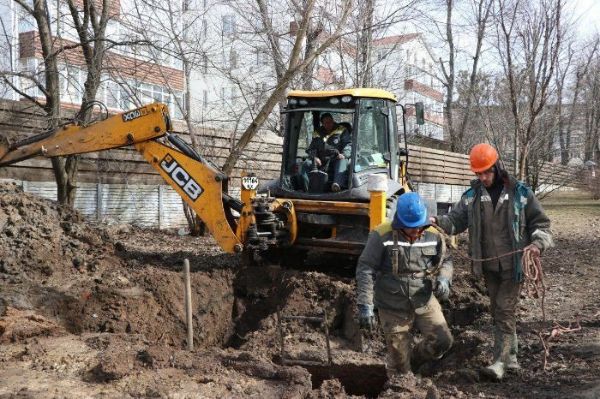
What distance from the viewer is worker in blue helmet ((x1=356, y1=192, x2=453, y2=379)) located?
4.80 metres

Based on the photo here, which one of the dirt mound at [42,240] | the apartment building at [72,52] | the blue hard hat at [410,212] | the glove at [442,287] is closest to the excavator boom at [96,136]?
the dirt mound at [42,240]

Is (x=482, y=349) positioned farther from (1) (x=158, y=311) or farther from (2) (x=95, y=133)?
(2) (x=95, y=133)

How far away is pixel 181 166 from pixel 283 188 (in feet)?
4.54

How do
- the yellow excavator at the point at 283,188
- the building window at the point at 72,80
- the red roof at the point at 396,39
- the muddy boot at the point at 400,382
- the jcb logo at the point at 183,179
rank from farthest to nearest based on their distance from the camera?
the red roof at the point at 396,39
the building window at the point at 72,80
the jcb logo at the point at 183,179
the yellow excavator at the point at 283,188
the muddy boot at the point at 400,382

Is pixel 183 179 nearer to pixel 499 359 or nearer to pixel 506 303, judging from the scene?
pixel 506 303

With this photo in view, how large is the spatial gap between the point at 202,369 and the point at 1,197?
4787 mm

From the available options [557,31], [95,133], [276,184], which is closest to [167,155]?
[95,133]

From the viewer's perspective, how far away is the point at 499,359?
520cm

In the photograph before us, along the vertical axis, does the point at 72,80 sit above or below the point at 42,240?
above

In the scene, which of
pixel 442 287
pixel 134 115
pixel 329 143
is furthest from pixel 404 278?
pixel 134 115

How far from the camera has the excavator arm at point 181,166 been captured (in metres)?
7.80

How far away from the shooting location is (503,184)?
5.26m

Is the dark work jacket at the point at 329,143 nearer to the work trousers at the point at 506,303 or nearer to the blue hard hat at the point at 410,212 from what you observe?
the work trousers at the point at 506,303

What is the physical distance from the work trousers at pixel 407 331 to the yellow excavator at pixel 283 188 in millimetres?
2546
